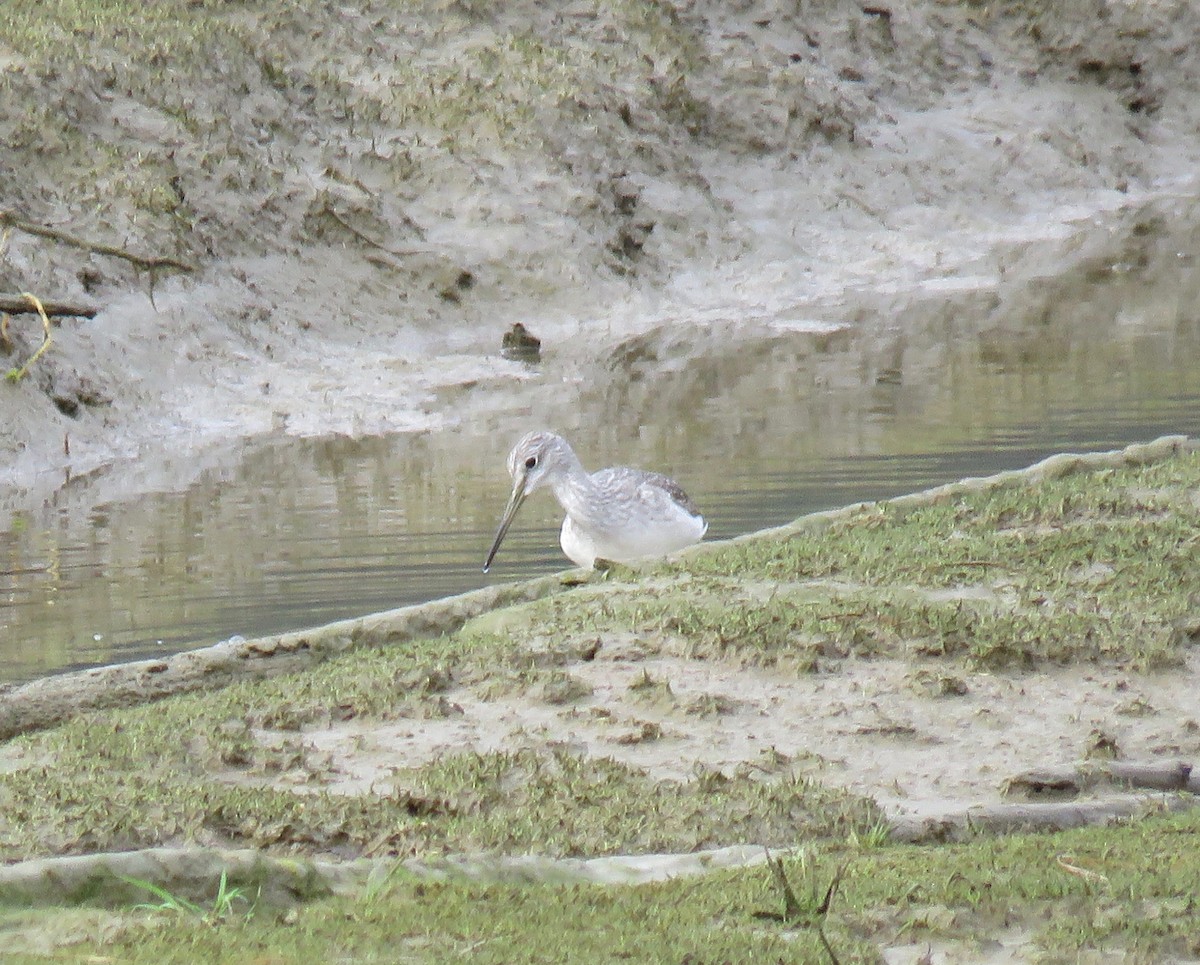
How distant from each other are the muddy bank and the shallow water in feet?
2.03

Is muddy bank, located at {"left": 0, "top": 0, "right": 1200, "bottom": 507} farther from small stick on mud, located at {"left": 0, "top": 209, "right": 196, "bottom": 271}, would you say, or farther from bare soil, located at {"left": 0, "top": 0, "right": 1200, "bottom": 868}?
small stick on mud, located at {"left": 0, "top": 209, "right": 196, "bottom": 271}

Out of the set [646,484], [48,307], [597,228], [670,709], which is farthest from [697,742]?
[597,228]

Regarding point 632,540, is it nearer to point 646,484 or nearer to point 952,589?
point 646,484

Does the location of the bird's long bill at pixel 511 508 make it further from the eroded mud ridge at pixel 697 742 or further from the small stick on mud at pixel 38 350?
the small stick on mud at pixel 38 350

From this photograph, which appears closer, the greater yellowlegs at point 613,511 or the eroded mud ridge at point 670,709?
the eroded mud ridge at point 670,709

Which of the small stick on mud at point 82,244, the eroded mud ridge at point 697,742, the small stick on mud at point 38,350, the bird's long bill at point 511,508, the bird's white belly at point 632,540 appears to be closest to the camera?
the eroded mud ridge at point 697,742

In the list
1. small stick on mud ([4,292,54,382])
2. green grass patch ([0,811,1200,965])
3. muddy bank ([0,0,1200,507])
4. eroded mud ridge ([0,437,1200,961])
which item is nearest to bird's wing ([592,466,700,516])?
eroded mud ridge ([0,437,1200,961])

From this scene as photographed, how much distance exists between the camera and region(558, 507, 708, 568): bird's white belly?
9297 mm

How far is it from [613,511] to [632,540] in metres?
0.16

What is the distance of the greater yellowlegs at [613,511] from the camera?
9312 millimetres

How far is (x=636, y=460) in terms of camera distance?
12.5 metres

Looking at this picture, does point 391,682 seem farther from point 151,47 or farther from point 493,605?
point 151,47

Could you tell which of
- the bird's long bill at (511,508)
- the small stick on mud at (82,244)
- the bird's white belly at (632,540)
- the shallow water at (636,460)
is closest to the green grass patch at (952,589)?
the bird's white belly at (632,540)

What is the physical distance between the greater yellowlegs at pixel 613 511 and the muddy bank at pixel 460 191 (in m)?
3.19
